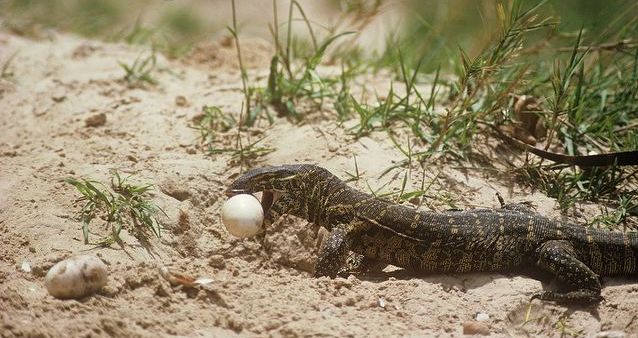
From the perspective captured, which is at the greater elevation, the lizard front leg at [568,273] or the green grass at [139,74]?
the green grass at [139,74]

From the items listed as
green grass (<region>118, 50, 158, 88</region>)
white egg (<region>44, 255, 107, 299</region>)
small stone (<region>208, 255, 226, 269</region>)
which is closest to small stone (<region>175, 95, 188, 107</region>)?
green grass (<region>118, 50, 158, 88</region>)

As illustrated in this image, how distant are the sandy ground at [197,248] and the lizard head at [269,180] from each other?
25 cm

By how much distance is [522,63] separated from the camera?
6395 mm

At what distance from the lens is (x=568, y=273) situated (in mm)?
4672

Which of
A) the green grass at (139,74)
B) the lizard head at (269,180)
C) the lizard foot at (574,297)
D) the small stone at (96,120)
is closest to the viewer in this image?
the lizard foot at (574,297)

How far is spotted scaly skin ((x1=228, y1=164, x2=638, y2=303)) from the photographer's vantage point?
4.80 m

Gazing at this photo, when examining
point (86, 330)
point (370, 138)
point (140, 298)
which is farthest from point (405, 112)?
point (86, 330)

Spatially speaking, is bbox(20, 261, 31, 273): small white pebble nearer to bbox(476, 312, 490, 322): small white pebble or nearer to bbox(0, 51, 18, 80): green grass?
bbox(476, 312, 490, 322): small white pebble

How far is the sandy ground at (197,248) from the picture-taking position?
4.11 metres

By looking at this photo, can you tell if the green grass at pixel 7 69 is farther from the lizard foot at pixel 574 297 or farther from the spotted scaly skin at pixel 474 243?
the lizard foot at pixel 574 297

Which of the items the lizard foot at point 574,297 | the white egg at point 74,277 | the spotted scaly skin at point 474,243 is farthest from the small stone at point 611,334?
the white egg at point 74,277

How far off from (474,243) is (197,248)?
1927 millimetres

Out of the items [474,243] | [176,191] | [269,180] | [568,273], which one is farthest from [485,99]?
[176,191]

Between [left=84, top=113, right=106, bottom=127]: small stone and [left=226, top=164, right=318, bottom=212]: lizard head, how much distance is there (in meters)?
1.73
